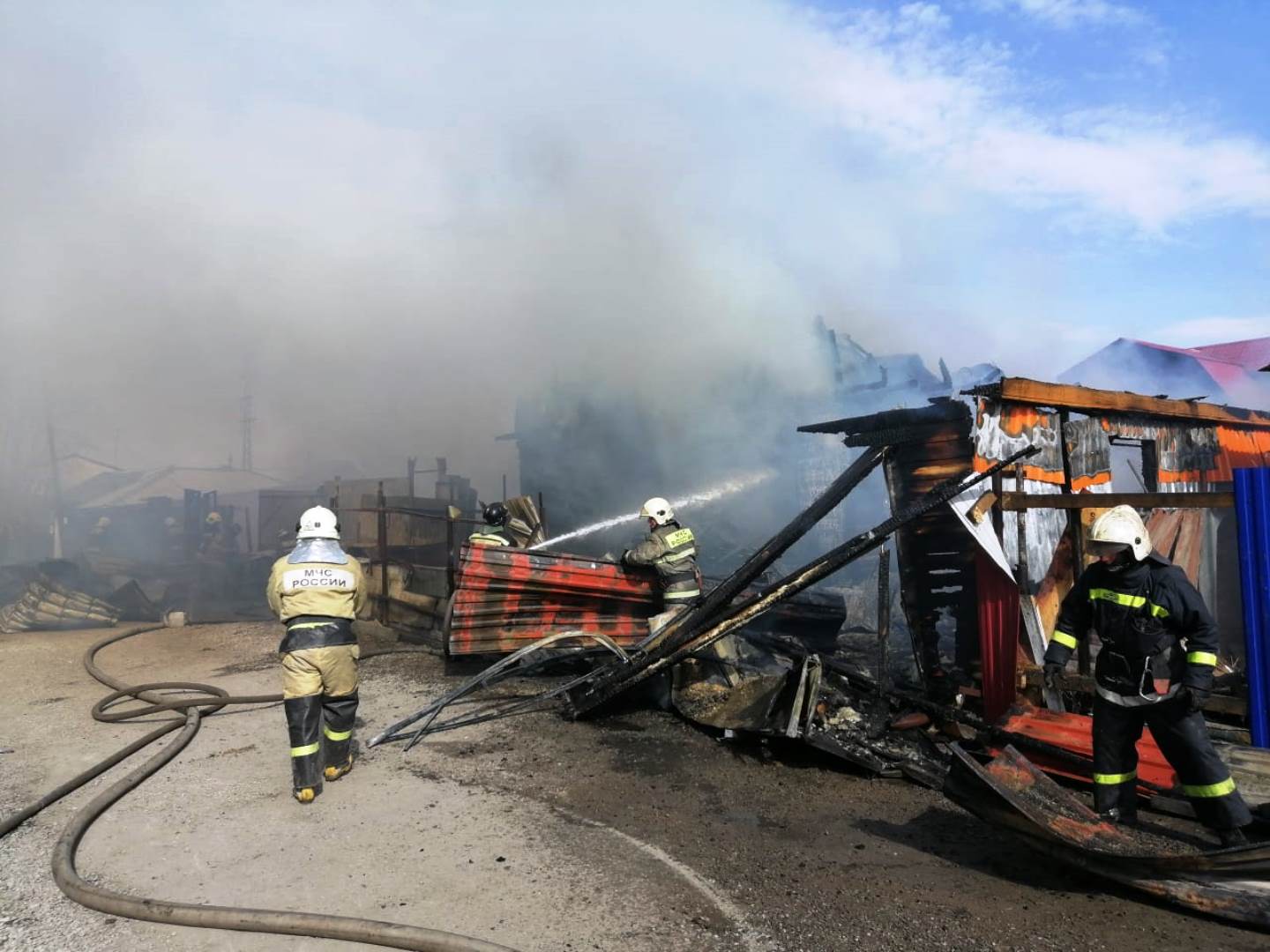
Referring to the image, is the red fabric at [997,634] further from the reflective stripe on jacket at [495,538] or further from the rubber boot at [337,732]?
the rubber boot at [337,732]

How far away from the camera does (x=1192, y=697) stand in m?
3.45

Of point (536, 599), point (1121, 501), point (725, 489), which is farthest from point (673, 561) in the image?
point (725, 489)

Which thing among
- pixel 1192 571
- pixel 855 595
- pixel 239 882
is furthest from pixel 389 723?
pixel 855 595

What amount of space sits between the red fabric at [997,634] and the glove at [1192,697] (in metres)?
1.79

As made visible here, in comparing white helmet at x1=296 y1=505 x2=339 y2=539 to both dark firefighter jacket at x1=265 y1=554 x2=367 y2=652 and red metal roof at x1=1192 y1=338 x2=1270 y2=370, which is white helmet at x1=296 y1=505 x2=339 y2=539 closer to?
dark firefighter jacket at x1=265 y1=554 x2=367 y2=652

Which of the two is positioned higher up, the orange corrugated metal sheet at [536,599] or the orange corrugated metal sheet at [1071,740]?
the orange corrugated metal sheet at [536,599]

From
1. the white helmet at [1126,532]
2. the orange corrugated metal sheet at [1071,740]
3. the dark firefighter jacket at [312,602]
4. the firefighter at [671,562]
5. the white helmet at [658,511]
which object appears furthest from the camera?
the white helmet at [658,511]

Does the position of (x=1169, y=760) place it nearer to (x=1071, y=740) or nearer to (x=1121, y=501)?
(x=1071, y=740)

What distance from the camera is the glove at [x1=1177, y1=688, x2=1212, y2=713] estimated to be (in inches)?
135

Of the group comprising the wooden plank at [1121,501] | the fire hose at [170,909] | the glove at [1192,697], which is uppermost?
the wooden plank at [1121,501]

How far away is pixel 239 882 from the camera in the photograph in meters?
3.39

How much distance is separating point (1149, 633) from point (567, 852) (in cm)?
290

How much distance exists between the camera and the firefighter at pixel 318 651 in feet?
14.7

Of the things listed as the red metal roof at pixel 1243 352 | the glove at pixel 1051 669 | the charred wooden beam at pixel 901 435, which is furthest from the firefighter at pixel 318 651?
the red metal roof at pixel 1243 352
